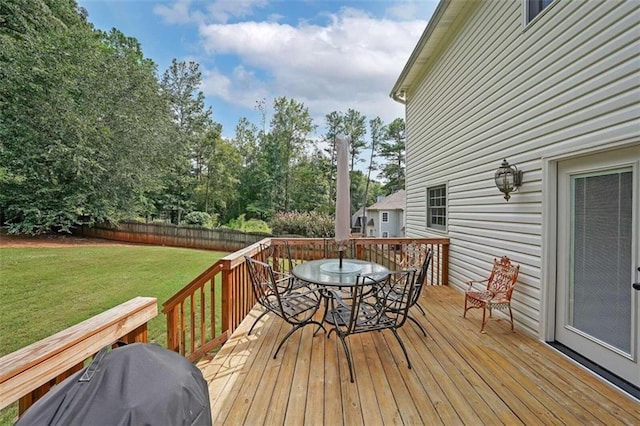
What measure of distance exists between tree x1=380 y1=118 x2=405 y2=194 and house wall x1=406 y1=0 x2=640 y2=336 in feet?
73.0

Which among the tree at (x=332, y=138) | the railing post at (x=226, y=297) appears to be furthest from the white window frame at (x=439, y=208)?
the tree at (x=332, y=138)

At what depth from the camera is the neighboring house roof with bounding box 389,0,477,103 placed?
475 cm

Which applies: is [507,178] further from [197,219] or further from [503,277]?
[197,219]

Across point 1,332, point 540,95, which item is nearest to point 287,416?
point 540,95

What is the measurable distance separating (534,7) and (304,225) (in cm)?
1072

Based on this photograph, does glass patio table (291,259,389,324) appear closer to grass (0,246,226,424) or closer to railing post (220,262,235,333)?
railing post (220,262,235,333)

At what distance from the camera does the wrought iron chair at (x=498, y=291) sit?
3.33 meters

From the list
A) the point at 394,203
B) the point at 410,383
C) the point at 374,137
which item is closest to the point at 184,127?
the point at 394,203

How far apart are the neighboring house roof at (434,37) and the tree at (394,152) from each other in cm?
2084

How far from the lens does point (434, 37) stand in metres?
5.59

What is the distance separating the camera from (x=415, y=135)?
7609 millimetres

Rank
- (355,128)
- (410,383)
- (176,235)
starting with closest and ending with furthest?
(410,383) < (176,235) < (355,128)

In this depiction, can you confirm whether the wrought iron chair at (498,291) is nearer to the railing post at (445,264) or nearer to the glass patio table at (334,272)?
the glass patio table at (334,272)

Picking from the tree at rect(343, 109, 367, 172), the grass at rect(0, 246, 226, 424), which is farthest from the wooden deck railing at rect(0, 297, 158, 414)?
the tree at rect(343, 109, 367, 172)
